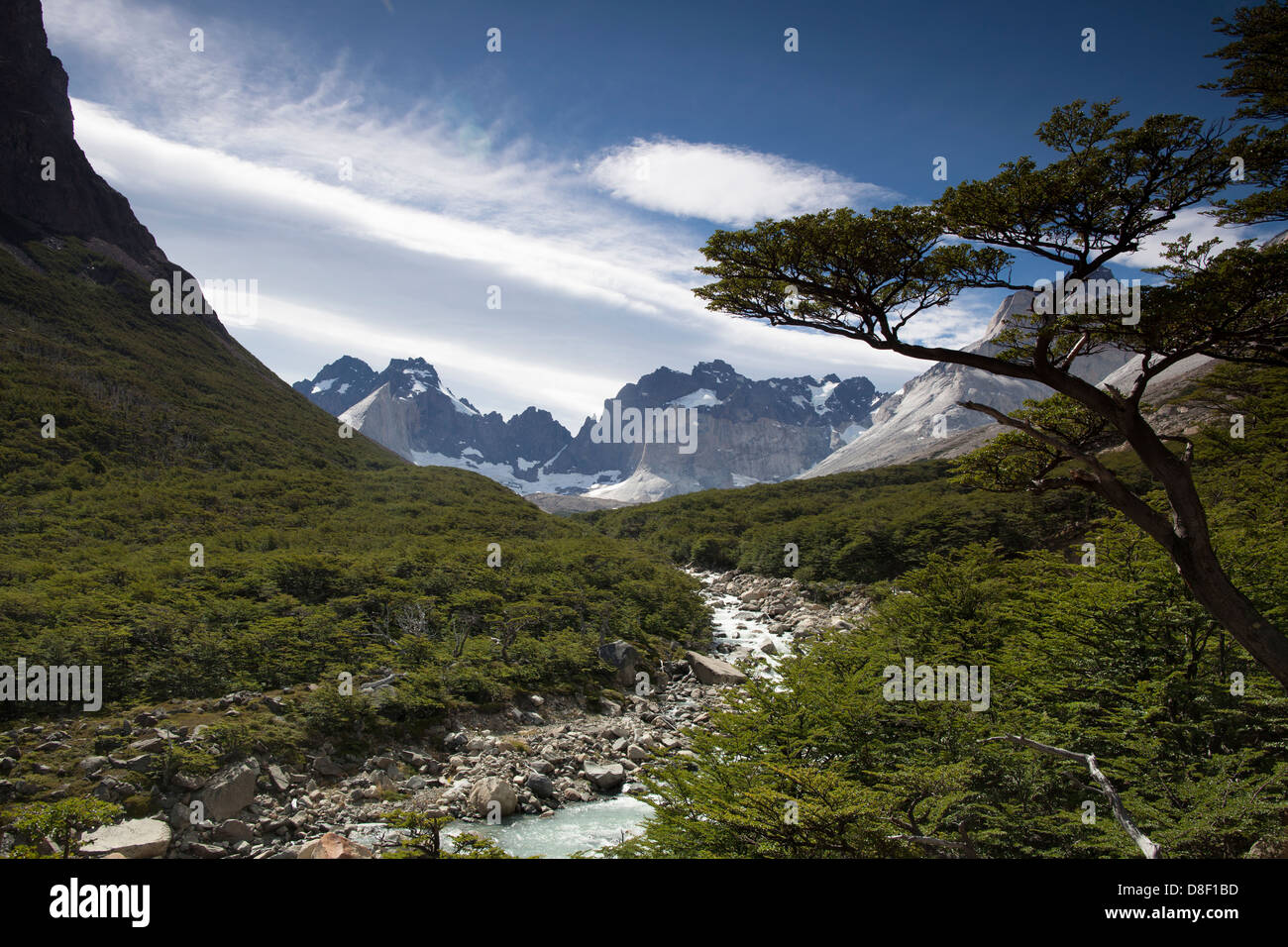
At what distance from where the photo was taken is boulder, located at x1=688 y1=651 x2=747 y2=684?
2309cm

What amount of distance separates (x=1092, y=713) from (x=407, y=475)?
69.8 metres

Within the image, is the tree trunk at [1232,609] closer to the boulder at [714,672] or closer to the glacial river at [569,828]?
the glacial river at [569,828]

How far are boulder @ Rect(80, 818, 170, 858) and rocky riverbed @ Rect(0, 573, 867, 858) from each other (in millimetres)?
19

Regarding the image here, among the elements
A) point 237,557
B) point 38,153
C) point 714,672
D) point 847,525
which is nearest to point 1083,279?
point 714,672

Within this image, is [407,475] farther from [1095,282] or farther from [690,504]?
[1095,282]

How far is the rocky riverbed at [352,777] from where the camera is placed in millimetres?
10859

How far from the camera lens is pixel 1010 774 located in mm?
7848

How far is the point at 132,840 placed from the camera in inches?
396

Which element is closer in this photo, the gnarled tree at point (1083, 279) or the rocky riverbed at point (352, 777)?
the gnarled tree at point (1083, 279)

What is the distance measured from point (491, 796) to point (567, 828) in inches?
71.0

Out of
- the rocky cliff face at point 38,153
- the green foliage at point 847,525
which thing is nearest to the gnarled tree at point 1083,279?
the green foliage at point 847,525

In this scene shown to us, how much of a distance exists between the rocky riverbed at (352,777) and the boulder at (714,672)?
207cm
